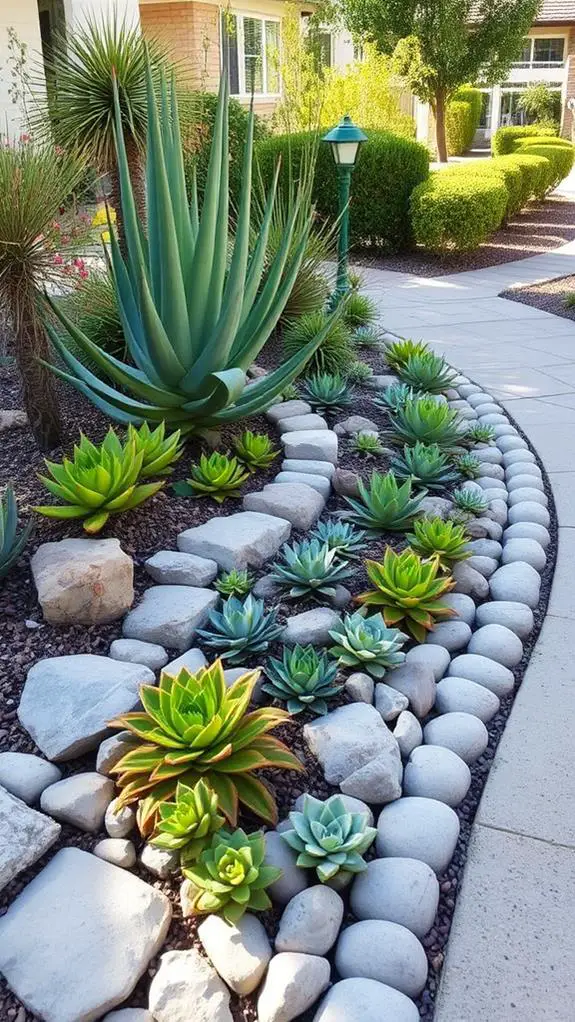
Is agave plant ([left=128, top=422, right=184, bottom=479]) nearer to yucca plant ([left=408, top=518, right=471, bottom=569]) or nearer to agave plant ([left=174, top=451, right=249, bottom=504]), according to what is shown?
agave plant ([left=174, top=451, right=249, bottom=504])

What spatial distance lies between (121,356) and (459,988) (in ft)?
13.4

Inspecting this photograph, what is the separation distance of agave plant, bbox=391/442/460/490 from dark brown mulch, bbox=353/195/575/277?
21.7ft

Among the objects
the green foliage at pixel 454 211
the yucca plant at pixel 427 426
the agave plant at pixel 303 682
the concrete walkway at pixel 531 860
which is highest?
the green foliage at pixel 454 211

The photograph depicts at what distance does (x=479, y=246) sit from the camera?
11562 millimetres

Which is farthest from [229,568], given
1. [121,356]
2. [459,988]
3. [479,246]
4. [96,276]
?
[479,246]

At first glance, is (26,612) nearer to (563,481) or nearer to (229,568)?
(229,568)

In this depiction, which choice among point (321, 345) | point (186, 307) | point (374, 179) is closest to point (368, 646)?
point (186, 307)

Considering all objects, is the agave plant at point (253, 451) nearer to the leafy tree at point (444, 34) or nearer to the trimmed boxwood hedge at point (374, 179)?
the trimmed boxwood hedge at point (374, 179)

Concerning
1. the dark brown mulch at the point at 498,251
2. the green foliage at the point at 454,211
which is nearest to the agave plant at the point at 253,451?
the dark brown mulch at the point at 498,251

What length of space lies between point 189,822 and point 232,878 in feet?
0.56

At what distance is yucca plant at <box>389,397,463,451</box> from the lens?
4305 millimetres

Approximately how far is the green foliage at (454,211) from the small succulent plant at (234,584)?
26.5ft

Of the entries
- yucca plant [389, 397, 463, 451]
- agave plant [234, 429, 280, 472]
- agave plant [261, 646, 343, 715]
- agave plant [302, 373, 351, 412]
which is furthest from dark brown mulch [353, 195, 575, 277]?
agave plant [261, 646, 343, 715]

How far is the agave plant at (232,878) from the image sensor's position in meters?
1.86
